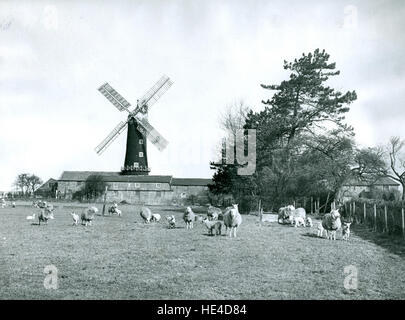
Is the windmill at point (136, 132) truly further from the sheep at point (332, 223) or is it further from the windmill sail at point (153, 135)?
the sheep at point (332, 223)

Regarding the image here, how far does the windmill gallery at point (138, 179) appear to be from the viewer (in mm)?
50688

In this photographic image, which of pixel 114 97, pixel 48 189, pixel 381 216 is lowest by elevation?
pixel 381 216

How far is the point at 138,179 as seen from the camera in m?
75.6

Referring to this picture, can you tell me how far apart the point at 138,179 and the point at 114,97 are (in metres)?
29.2

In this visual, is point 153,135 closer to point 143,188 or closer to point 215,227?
point 143,188

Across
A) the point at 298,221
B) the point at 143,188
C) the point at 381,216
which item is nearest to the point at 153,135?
the point at 143,188

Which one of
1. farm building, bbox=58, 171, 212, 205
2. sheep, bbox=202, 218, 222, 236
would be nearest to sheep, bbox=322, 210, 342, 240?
sheep, bbox=202, 218, 222, 236

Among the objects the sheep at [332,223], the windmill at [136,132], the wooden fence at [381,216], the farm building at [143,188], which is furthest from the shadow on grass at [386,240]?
the farm building at [143,188]

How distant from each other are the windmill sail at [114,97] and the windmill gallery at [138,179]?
0.39 feet

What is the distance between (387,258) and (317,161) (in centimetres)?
2259

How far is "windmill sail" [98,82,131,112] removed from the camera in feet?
156

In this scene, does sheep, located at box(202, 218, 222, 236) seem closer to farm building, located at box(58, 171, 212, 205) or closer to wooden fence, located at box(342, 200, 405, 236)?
wooden fence, located at box(342, 200, 405, 236)

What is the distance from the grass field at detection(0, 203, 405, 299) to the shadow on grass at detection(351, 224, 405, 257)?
0.07 m

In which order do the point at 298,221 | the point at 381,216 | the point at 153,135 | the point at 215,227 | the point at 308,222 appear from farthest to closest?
the point at 153,135, the point at 308,222, the point at 298,221, the point at 381,216, the point at 215,227
